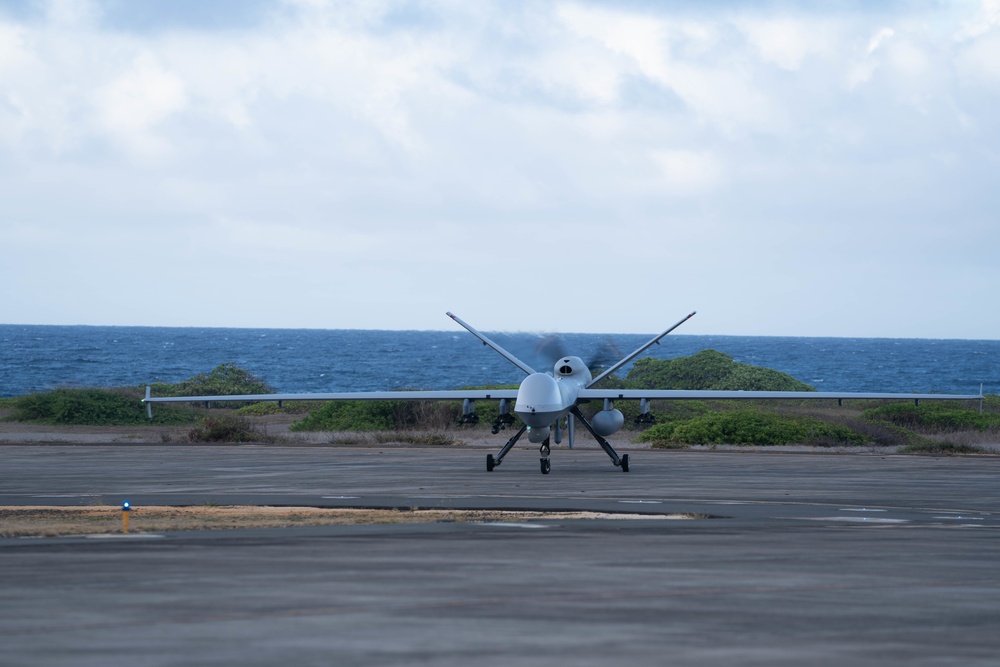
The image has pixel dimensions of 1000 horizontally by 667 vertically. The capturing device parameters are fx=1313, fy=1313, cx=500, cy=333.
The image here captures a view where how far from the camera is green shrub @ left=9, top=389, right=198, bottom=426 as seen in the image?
198 ft

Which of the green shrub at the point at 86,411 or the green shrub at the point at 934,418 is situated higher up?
the green shrub at the point at 86,411

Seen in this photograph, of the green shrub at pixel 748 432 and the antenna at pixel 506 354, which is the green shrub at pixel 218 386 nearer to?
the green shrub at pixel 748 432

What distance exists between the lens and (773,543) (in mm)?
18109

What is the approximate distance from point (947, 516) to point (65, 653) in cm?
1732

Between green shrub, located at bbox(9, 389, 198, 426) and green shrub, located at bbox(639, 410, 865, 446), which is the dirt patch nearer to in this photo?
Answer: green shrub, located at bbox(639, 410, 865, 446)

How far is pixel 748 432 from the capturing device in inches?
2012

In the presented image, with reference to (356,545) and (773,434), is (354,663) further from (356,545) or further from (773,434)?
(773,434)

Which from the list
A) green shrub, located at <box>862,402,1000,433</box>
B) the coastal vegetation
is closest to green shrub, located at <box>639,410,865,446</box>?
Result: the coastal vegetation

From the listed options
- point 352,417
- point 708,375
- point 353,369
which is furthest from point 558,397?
point 353,369

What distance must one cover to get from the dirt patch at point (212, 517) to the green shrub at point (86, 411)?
1494 inches

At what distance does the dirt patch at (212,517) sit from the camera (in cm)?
1983

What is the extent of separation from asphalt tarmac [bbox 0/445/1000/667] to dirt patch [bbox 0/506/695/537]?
110 centimetres

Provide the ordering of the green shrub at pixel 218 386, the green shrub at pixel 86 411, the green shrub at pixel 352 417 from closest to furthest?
the green shrub at pixel 86 411, the green shrub at pixel 352 417, the green shrub at pixel 218 386

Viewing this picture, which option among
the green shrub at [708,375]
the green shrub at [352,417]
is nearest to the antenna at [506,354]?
the green shrub at [352,417]
